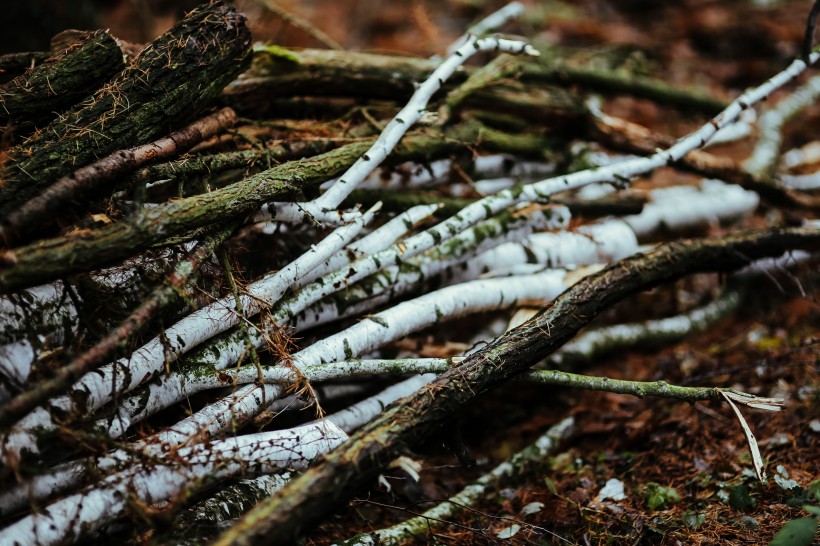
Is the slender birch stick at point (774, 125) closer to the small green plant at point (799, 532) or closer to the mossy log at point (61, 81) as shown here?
the small green plant at point (799, 532)

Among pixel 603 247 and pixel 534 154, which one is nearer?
pixel 603 247

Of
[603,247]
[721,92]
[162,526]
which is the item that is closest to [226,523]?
[162,526]

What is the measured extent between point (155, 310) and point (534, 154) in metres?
3.27

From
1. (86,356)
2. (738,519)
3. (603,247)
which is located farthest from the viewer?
(603,247)

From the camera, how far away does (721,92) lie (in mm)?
7289

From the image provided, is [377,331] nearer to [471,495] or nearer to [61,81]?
[471,495]

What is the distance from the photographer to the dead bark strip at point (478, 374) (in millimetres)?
2271

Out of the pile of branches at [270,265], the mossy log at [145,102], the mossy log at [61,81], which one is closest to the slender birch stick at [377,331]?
the pile of branches at [270,265]

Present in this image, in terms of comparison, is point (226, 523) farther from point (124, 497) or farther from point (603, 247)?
point (603, 247)

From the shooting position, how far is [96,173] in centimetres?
279

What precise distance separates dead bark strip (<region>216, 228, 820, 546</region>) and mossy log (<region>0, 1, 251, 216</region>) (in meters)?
1.87

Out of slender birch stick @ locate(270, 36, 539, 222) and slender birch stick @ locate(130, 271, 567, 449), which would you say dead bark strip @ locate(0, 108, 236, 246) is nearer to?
slender birch stick @ locate(270, 36, 539, 222)

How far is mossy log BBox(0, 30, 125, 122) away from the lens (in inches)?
121

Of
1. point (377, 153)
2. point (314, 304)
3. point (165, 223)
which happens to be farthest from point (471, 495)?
point (165, 223)
